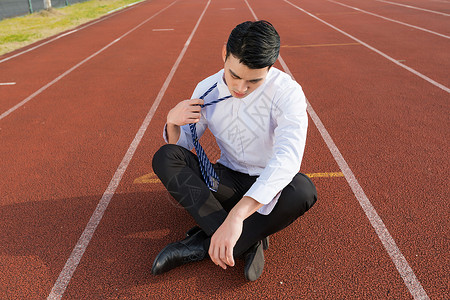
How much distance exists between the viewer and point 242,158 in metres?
2.46

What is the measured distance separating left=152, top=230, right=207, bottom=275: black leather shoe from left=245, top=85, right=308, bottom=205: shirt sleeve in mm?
635

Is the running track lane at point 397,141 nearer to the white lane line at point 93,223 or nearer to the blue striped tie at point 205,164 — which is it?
the blue striped tie at point 205,164

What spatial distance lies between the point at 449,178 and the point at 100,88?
5.30 metres

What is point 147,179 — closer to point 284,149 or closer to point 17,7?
point 284,149

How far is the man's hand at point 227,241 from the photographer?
1905mm

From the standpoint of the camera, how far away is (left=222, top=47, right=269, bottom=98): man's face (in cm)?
194

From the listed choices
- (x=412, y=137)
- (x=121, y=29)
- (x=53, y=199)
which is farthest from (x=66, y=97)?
(x=121, y=29)

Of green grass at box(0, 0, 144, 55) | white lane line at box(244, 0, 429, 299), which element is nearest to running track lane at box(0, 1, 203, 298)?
white lane line at box(244, 0, 429, 299)

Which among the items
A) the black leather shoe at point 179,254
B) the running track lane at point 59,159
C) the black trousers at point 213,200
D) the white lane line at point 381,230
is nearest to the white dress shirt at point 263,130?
the black trousers at point 213,200

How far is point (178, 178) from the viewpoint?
2.29m

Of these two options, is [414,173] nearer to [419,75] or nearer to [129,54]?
[419,75]

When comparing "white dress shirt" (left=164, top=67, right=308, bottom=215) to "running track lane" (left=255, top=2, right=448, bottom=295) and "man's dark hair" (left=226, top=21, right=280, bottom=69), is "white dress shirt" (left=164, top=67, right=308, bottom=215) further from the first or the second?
"running track lane" (left=255, top=2, right=448, bottom=295)

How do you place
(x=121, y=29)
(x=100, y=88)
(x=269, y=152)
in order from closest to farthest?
(x=269, y=152) < (x=100, y=88) < (x=121, y=29)

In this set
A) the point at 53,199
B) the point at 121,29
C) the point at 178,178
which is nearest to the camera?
the point at 178,178
